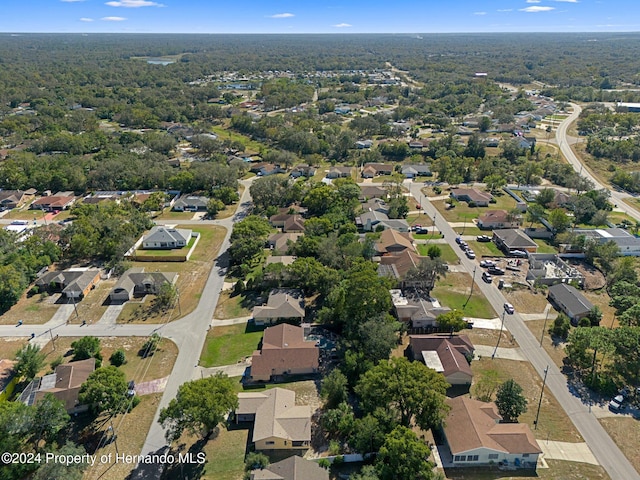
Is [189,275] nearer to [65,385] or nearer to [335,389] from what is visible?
[65,385]

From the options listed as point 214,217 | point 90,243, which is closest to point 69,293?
point 90,243

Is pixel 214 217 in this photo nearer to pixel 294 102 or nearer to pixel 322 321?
pixel 322 321

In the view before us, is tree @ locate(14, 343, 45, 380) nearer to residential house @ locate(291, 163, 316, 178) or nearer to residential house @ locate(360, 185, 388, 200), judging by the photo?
residential house @ locate(360, 185, 388, 200)

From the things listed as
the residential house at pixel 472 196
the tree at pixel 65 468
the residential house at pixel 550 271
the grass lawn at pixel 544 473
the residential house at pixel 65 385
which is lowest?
the grass lawn at pixel 544 473

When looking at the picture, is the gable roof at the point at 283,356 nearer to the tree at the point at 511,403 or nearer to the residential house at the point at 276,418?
the residential house at the point at 276,418

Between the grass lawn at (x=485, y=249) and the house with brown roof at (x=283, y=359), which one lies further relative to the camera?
the grass lawn at (x=485, y=249)

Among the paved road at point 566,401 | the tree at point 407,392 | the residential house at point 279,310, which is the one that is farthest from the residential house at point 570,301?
the residential house at point 279,310

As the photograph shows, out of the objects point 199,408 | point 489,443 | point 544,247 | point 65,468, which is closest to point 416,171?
point 544,247
